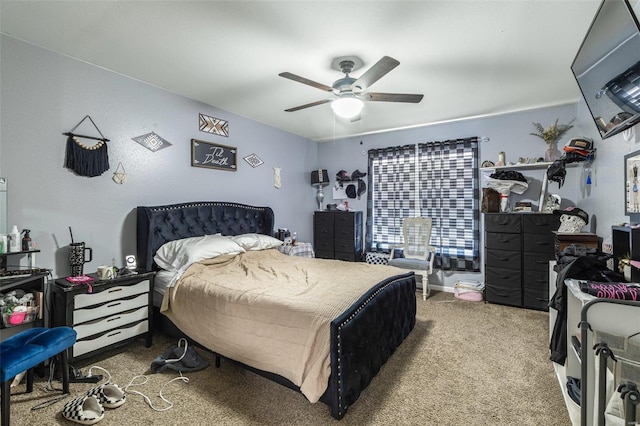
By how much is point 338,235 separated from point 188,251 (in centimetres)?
280

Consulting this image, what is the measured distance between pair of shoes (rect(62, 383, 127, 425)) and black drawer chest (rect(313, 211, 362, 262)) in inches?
144

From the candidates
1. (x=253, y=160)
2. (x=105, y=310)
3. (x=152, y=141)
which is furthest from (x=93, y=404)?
(x=253, y=160)

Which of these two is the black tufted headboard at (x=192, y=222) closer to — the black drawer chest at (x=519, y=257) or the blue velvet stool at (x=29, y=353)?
the blue velvet stool at (x=29, y=353)

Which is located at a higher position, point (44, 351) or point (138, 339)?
point (44, 351)

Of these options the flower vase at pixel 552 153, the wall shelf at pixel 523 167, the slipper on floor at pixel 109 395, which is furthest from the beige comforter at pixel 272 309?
the flower vase at pixel 552 153

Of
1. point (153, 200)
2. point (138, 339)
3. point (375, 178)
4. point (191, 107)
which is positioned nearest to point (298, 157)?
point (375, 178)

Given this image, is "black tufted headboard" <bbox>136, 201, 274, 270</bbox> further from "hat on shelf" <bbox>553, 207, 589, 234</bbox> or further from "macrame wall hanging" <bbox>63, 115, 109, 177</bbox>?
"hat on shelf" <bbox>553, 207, 589, 234</bbox>

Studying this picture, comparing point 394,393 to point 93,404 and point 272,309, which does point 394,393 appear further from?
point 93,404

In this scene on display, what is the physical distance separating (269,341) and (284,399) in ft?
1.46

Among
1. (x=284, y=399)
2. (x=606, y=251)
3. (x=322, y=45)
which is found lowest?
(x=284, y=399)

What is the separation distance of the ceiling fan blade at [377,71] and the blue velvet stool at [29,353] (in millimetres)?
2828

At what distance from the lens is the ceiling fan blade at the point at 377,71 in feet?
6.72

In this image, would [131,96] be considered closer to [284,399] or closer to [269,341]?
[269,341]

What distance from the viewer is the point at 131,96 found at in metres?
3.06
